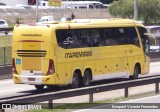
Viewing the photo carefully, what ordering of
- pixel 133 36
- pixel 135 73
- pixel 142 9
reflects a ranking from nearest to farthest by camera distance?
pixel 133 36 < pixel 135 73 < pixel 142 9

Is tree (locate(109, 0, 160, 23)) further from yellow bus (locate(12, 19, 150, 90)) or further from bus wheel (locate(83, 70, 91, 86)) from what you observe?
bus wheel (locate(83, 70, 91, 86))

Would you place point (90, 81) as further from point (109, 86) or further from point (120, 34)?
point (109, 86)

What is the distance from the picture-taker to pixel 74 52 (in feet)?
76.4

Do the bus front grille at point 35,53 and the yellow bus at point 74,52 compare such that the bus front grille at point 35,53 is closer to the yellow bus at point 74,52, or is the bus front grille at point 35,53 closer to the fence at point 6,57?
the yellow bus at point 74,52

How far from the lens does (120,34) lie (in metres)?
26.9

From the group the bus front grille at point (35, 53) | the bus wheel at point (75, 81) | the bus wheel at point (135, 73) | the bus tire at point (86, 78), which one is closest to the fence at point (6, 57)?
the bus wheel at point (135, 73)

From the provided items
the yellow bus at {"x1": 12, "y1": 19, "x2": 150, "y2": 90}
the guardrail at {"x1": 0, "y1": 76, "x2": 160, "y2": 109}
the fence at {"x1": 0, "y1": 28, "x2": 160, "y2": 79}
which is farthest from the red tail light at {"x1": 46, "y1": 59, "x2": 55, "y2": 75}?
the fence at {"x1": 0, "y1": 28, "x2": 160, "y2": 79}

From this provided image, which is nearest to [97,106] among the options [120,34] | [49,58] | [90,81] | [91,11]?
[49,58]

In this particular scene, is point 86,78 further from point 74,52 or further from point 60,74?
point 60,74

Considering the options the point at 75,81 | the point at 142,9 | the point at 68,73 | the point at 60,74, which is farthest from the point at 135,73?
the point at 142,9

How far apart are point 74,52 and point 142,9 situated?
57416 millimetres

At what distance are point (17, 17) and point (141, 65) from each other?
59068 millimetres

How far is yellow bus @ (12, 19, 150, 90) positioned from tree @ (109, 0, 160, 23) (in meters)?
51.6

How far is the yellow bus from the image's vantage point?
72.4 ft
